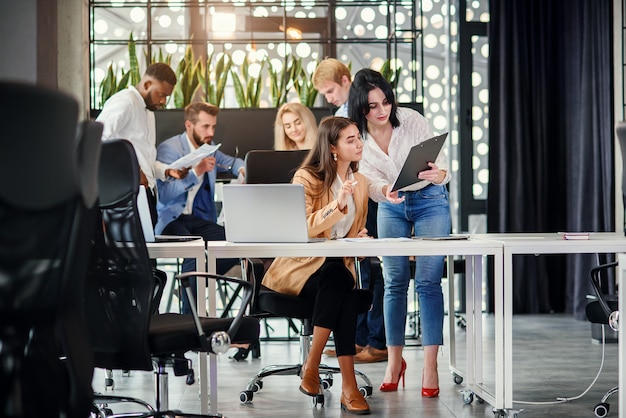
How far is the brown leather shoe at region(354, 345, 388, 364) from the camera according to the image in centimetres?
480

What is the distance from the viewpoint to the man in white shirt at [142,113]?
4.70 metres

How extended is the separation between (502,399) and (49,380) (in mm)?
2121

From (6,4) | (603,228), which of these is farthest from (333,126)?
(603,228)

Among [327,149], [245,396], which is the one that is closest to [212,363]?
[245,396]

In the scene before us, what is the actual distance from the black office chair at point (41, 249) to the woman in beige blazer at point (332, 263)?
5.85 ft

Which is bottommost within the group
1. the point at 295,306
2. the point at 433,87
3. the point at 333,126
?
the point at 295,306

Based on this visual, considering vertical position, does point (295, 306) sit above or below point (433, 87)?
below

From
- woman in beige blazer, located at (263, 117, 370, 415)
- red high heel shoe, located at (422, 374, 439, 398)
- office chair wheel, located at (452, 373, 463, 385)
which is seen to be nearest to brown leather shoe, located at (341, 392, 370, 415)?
woman in beige blazer, located at (263, 117, 370, 415)

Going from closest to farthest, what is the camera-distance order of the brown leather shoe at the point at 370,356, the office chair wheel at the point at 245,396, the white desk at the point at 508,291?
the white desk at the point at 508,291 < the office chair wheel at the point at 245,396 < the brown leather shoe at the point at 370,356

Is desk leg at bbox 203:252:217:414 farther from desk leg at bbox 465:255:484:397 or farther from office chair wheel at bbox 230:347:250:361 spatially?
office chair wheel at bbox 230:347:250:361

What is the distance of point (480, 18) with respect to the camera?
714cm

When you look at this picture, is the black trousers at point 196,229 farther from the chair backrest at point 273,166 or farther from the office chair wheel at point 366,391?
the office chair wheel at point 366,391

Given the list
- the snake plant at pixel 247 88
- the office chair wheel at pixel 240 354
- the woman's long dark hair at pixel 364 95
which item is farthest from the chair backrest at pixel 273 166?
the snake plant at pixel 247 88

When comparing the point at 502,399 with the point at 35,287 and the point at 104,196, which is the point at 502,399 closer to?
the point at 104,196
